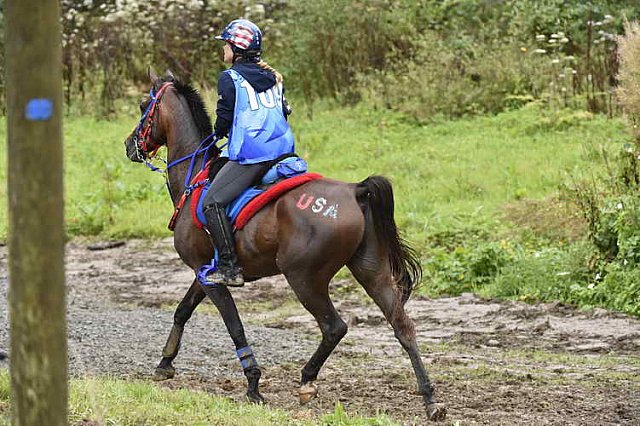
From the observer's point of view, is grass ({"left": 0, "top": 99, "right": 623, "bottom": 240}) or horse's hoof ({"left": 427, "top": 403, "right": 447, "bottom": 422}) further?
grass ({"left": 0, "top": 99, "right": 623, "bottom": 240})

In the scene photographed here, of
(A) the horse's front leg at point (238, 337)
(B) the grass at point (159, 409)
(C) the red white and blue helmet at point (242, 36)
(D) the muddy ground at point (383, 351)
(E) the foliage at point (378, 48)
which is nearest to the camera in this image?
(B) the grass at point (159, 409)

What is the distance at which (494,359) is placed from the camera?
364 inches

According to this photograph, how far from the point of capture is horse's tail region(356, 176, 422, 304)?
764 cm

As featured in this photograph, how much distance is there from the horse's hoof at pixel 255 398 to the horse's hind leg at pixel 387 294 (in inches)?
40.8

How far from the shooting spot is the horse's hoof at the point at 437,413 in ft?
23.2

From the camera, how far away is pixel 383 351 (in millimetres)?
9742

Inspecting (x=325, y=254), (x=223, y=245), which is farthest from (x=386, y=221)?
(x=223, y=245)

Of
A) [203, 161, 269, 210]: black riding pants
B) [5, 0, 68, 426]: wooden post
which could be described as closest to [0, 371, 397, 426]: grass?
[203, 161, 269, 210]: black riding pants

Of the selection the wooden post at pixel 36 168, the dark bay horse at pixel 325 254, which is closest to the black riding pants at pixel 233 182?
the dark bay horse at pixel 325 254

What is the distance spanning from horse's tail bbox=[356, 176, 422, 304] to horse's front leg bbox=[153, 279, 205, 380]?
63.0 inches

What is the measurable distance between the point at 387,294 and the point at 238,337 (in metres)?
1.16

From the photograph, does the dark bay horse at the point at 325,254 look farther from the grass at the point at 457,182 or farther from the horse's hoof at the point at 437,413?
the grass at the point at 457,182

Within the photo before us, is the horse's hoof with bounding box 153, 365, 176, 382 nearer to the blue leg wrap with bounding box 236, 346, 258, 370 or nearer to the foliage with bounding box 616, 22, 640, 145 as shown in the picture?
the blue leg wrap with bounding box 236, 346, 258, 370

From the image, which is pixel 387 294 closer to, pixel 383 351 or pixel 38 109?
pixel 383 351
